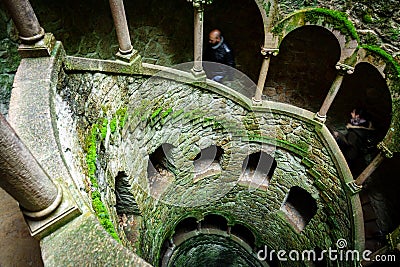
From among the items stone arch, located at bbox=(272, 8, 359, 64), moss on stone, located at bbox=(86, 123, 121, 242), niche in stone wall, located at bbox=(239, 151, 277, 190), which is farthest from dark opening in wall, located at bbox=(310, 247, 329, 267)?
moss on stone, located at bbox=(86, 123, 121, 242)

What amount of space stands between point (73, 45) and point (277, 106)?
476 centimetres

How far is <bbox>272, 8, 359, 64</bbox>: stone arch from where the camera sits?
19.2 ft

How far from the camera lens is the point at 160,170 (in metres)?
7.43

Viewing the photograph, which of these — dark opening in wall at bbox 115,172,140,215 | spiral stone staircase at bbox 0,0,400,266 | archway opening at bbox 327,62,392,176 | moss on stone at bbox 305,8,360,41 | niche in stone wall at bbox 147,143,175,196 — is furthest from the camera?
archway opening at bbox 327,62,392,176

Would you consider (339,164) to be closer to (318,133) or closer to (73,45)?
(318,133)

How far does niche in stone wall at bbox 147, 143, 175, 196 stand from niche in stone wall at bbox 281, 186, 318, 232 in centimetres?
384

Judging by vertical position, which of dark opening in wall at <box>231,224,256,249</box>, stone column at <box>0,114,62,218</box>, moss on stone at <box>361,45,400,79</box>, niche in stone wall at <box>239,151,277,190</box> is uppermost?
moss on stone at <box>361,45,400,79</box>

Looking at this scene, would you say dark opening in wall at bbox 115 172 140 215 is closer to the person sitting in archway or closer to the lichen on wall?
the lichen on wall

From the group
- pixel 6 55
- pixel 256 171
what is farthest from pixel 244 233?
pixel 6 55

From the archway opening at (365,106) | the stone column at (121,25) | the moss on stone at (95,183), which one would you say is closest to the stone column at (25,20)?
the moss on stone at (95,183)

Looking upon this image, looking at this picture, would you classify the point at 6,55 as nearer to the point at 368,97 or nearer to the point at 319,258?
the point at 319,258

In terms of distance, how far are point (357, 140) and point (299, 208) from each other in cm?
265

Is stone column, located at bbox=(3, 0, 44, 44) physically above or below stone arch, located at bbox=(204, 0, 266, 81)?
below

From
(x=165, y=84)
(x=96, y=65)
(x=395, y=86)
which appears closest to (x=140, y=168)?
(x=165, y=84)
